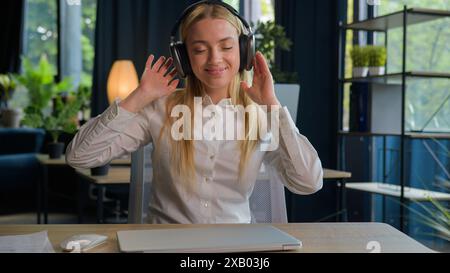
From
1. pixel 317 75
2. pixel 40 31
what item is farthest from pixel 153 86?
pixel 40 31

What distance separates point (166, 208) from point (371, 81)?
214 cm

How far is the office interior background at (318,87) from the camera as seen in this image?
2.80 m

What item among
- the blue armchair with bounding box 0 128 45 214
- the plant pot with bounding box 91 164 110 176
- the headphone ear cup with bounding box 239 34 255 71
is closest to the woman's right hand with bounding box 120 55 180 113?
the headphone ear cup with bounding box 239 34 255 71

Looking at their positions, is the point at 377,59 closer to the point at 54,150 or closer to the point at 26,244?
the point at 54,150

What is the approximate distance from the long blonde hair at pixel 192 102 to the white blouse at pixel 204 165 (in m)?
0.01

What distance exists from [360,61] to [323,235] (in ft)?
7.25

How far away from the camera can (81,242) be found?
0.81 meters

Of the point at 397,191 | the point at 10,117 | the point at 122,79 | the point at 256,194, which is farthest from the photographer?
the point at 10,117

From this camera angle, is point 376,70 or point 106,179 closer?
point 106,179

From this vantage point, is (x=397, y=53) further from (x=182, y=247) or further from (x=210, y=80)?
(x=182, y=247)

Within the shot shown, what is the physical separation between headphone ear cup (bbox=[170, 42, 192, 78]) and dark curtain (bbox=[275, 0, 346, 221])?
84.9 inches

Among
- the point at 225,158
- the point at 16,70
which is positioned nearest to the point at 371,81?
the point at 225,158

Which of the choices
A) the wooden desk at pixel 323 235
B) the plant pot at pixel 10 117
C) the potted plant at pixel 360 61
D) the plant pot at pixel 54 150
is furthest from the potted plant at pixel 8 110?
the wooden desk at pixel 323 235

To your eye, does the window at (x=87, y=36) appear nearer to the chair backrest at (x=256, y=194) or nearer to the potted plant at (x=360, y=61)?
the potted plant at (x=360, y=61)
